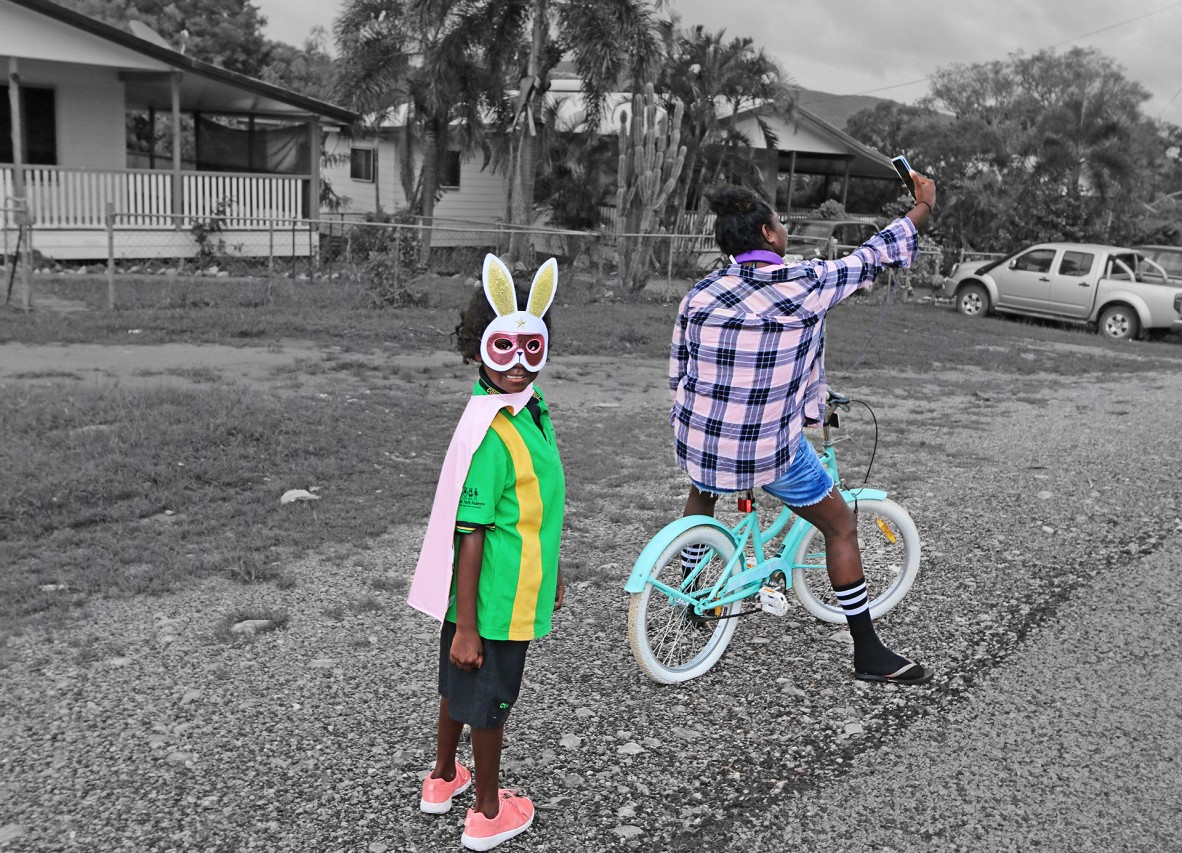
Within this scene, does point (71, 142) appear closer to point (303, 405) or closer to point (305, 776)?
point (303, 405)

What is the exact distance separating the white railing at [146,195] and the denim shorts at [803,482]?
14.0m

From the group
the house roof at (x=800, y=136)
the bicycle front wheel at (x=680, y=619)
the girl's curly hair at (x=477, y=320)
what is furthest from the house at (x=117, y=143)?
the girl's curly hair at (x=477, y=320)

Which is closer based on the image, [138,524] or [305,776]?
[305,776]

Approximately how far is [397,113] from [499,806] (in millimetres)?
25206

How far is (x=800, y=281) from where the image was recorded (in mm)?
3697

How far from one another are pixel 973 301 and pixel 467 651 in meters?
19.2

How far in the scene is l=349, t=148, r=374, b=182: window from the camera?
2973cm

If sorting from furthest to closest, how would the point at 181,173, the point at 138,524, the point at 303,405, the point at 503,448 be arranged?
the point at 181,173
the point at 303,405
the point at 138,524
the point at 503,448

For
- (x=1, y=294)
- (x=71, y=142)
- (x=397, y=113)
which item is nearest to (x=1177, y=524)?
(x=1, y=294)

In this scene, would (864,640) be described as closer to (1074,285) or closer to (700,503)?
(700,503)

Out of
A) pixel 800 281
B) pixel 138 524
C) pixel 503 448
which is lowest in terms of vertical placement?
pixel 138 524

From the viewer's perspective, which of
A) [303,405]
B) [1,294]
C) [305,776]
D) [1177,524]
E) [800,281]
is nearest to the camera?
[305,776]

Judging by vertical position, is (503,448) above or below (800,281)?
below

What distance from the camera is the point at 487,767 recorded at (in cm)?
305
